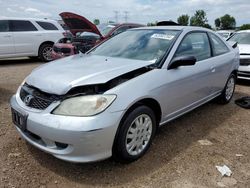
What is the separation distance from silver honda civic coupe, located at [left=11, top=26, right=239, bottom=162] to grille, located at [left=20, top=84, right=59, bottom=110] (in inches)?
0.4

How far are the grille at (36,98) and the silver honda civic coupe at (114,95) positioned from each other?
0.04 feet

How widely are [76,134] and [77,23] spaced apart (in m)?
7.93

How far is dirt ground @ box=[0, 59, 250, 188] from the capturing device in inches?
113

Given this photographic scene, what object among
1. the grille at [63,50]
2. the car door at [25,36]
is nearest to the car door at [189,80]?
the grille at [63,50]

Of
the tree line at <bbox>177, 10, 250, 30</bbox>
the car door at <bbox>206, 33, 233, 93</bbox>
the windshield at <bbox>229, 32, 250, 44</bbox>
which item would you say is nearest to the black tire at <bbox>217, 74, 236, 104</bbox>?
the car door at <bbox>206, 33, 233, 93</bbox>

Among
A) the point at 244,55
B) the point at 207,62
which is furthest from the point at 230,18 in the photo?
the point at 207,62

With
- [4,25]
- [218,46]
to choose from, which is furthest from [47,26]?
[218,46]

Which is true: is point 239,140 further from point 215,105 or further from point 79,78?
point 79,78

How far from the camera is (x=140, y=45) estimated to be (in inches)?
155

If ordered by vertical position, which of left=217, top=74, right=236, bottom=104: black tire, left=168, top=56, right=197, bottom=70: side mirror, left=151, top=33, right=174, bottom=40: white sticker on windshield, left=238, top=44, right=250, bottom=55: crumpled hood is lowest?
left=217, top=74, right=236, bottom=104: black tire

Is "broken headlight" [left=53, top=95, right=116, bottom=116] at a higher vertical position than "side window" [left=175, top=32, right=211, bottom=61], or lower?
lower

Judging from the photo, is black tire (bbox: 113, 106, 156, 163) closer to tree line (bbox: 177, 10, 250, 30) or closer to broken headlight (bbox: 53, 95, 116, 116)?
broken headlight (bbox: 53, 95, 116, 116)

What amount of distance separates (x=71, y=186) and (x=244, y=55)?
6.37 meters

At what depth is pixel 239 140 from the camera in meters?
3.95
